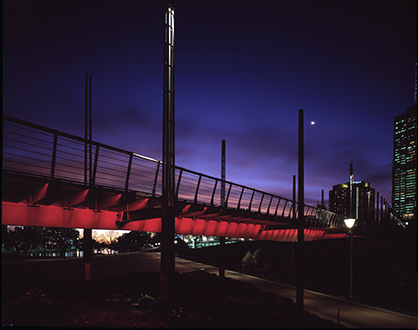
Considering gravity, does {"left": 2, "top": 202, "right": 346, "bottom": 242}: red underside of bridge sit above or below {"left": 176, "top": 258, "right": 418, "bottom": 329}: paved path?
above

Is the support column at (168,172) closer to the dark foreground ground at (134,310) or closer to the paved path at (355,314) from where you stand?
the dark foreground ground at (134,310)

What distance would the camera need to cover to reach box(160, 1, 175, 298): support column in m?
12.4

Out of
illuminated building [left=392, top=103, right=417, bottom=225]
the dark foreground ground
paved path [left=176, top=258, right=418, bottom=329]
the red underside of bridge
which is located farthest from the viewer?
illuminated building [left=392, top=103, right=417, bottom=225]

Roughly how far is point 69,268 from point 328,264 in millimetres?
44292

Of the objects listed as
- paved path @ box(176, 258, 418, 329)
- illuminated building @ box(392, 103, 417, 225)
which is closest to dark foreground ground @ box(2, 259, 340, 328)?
paved path @ box(176, 258, 418, 329)

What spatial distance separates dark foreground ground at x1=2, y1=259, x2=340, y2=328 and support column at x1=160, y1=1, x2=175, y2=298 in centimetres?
110

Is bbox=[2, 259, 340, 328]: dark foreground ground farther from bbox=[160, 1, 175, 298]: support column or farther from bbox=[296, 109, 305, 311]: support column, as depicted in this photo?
bbox=[296, 109, 305, 311]: support column

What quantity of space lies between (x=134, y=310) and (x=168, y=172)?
555 centimetres

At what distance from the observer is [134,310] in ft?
44.4

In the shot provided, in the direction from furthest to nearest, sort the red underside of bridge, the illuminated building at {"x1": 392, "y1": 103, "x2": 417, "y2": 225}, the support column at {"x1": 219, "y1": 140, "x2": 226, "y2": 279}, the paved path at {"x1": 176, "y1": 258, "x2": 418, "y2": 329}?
the illuminated building at {"x1": 392, "y1": 103, "x2": 417, "y2": 225}
the support column at {"x1": 219, "y1": 140, "x2": 226, "y2": 279}
the paved path at {"x1": 176, "y1": 258, "x2": 418, "y2": 329}
the red underside of bridge

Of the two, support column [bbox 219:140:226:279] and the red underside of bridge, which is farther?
support column [bbox 219:140:226:279]

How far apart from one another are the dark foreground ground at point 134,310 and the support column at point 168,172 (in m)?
1.10

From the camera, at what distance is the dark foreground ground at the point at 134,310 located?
38.0 feet

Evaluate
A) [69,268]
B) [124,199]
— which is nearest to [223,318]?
[124,199]
